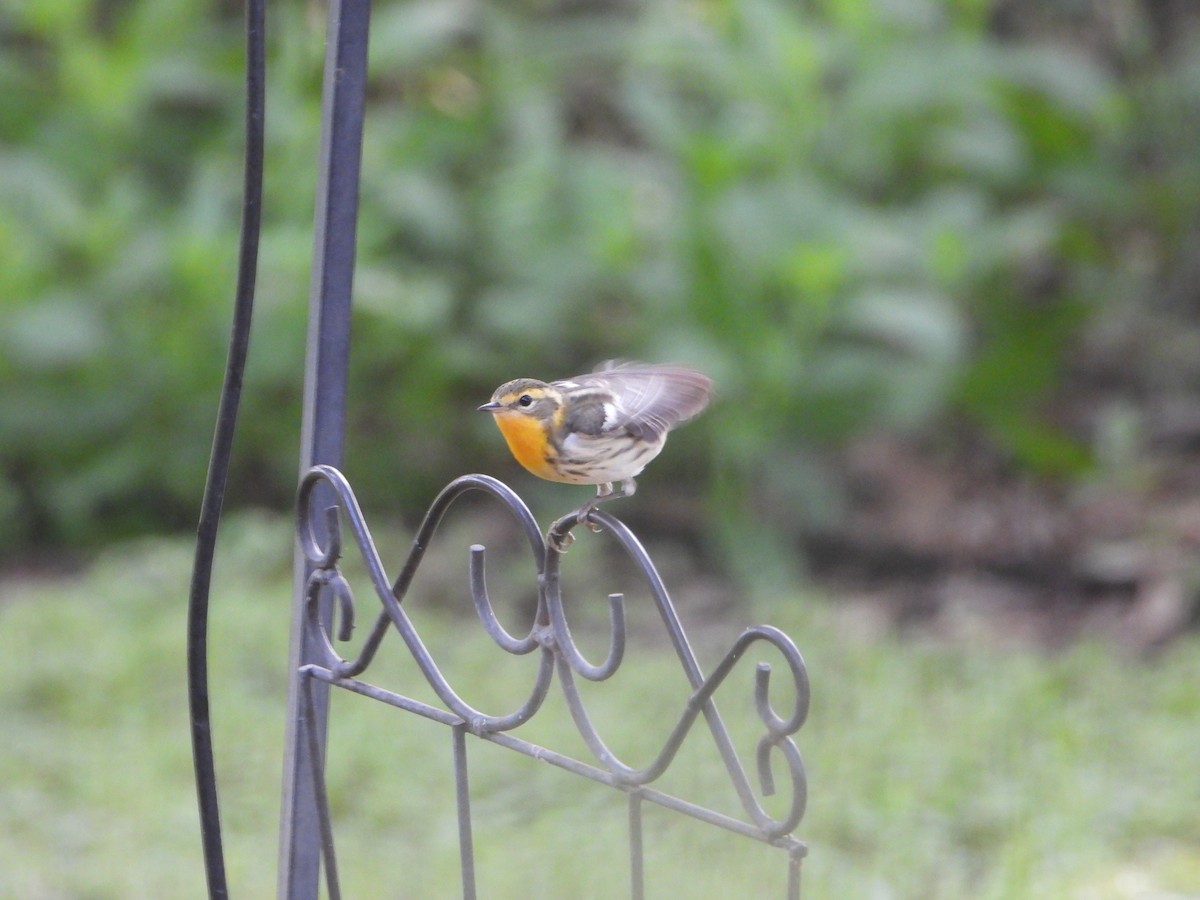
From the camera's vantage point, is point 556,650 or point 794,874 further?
point 556,650

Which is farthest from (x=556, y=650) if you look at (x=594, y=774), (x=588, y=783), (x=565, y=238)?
(x=565, y=238)

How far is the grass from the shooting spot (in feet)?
9.78

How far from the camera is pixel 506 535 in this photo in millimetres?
5156

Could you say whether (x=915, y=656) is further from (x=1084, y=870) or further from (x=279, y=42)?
(x=279, y=42)

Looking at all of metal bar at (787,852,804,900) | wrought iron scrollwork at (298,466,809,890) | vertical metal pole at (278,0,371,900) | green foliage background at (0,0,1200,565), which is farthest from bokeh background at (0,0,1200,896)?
metal bar at (787,852,804,900)

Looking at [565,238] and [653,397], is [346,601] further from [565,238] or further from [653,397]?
[565,238]

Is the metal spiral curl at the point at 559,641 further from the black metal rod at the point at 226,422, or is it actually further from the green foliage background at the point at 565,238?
the green foliage background at the point at 565,238

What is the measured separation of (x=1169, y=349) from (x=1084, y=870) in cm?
342

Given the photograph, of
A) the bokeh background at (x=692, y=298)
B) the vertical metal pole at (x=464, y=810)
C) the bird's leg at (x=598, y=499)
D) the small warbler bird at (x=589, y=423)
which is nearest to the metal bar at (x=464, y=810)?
the vertical metal pole at (x=464, y=810)

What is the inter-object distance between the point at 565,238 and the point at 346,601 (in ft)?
11.5

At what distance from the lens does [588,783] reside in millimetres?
3453

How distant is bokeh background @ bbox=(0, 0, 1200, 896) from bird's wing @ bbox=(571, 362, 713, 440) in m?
2.36

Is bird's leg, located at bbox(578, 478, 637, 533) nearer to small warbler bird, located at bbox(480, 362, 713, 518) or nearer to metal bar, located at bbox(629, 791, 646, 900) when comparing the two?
small warbler bird, located at bbox(480, 362, 713, 518)

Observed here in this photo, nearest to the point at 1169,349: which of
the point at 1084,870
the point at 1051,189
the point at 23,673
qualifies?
the point at 1051,189
